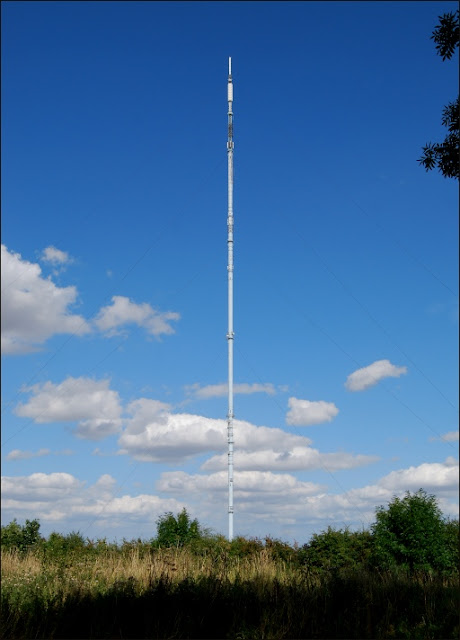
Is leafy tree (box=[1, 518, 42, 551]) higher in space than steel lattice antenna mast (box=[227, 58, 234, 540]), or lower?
lower

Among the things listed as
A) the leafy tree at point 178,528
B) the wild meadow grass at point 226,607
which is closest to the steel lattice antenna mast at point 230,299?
the leafy tree at point 178,528

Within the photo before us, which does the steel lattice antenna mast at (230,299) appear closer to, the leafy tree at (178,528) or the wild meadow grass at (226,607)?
the leafy tree at (178,528)

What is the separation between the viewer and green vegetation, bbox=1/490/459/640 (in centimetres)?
997

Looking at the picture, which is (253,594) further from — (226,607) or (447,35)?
(447,35)

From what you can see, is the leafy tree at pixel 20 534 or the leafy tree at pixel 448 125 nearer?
the leafy tree at pixel 448 125

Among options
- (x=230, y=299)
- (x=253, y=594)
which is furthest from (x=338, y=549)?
(x=230, y=299)

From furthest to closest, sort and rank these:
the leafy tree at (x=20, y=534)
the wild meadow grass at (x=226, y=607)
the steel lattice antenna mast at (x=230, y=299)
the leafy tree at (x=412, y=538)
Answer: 1. the leafy tree at (x=20, y=534)
2. the steel lattice antenna mast at (x=230, y=299)
3. the leafy tree at (x=412, y=538)
4. the wild meadow grass at (x=226, y=607)

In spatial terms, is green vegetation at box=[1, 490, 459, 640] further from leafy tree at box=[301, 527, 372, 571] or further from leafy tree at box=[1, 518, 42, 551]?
leafy tree at box=[1, 518, 42, 551]

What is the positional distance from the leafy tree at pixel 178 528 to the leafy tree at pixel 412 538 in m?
6.70

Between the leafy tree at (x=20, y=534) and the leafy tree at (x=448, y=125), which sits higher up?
the leafy tree at (x=448, y=125)

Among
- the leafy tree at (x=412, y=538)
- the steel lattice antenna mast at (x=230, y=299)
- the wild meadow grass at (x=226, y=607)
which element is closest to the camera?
the wild meadow grass at (x=226, y=607)

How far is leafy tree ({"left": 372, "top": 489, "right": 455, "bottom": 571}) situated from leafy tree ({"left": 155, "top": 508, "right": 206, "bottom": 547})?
6.70 metres

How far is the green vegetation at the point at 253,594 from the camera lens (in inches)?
392

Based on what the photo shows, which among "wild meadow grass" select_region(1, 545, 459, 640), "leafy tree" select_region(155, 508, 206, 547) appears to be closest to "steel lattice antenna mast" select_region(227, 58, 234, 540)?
"leafy tree" select_region(155, 508, 206, 547)
